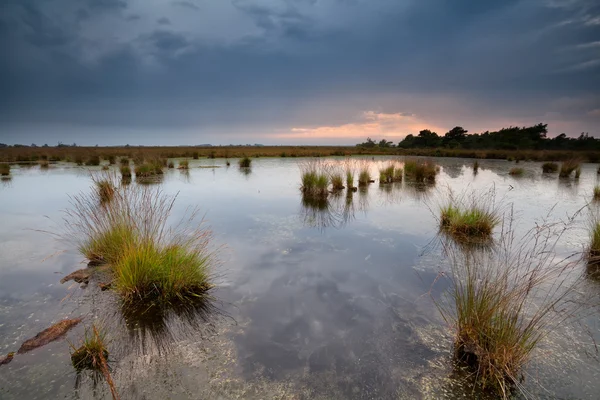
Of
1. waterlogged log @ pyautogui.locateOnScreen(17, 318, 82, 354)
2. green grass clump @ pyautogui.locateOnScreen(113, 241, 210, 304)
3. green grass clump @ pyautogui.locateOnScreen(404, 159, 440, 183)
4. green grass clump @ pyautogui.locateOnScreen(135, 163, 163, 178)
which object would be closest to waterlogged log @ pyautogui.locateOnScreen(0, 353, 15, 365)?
waterlogged log @ pyautogui.locateOnScreen(17, 318, 82, 354)

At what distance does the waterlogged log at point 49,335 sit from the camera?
2811 mm

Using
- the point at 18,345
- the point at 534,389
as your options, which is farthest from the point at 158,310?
the point at 534,389

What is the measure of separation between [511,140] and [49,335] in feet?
185

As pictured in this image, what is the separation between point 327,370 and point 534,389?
5.06ft

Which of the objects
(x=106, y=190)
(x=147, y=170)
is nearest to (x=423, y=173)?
(x=106, y=190)

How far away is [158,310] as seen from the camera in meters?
3.47

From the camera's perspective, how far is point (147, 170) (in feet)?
53.0

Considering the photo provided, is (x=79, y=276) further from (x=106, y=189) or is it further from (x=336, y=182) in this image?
(x=336, y=182)

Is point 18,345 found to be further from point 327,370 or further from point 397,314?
point 397,314

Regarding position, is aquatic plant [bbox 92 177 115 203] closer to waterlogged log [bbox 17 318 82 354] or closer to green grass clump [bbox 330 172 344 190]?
waterlogged log [bbox 17 318 82 354]

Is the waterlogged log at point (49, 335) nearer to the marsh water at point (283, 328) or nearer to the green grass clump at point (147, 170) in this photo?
→ the marsh water at point (283, 328)

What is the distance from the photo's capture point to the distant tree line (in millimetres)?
43416

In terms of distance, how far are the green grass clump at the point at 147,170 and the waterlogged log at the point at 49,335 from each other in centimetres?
1395

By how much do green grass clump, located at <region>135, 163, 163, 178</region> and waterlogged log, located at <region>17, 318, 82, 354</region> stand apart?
1395 cm
